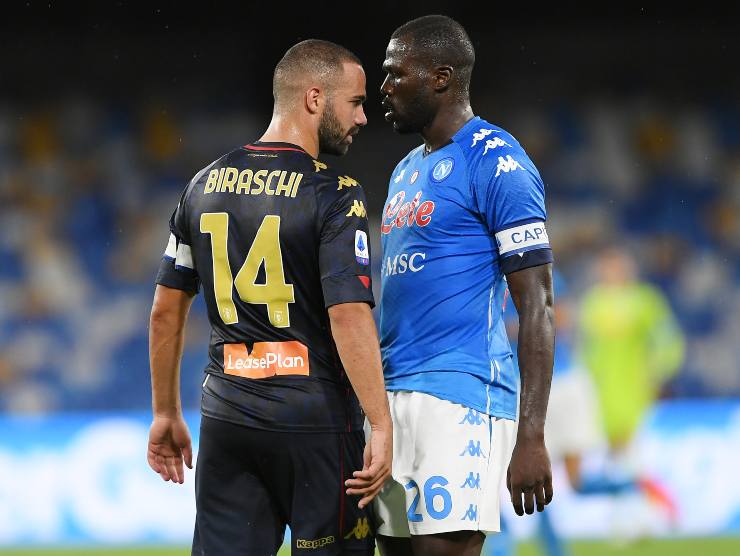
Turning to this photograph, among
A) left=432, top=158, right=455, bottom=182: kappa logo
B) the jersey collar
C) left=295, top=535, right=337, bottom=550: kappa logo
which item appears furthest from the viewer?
left=432, top=158, right=455, bottom=182: kappa logo

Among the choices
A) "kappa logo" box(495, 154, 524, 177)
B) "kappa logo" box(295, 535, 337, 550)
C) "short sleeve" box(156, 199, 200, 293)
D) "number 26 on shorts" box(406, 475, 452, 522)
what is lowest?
"kappa logo" box(295, 535, 337, 550)

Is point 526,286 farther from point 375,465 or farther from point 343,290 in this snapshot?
point 375,465

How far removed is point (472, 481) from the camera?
3.54 meters

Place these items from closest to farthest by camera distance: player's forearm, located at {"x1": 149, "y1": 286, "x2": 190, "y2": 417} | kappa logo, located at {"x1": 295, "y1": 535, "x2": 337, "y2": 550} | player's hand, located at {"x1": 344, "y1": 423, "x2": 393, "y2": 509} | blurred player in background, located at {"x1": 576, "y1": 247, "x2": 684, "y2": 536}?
1. player's hand, located at {"x1": 344, "y1": 423, "x2": 393, "y2": 509}
2. kappa logo, located at {"x1": 295, "y1": 535, "x2": 337, "y2": 550}
3. player's forearm, located at {"x1": 149, "y1": 286, "x2": 190, "y2": 417}
4. blurred player in background, located at {"x1": 576, "y1": 247, "x2": 684, "y2": 536}

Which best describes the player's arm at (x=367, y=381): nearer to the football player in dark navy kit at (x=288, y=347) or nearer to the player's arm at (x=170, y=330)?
the football player in dark navy kit at (x=288, y=347)

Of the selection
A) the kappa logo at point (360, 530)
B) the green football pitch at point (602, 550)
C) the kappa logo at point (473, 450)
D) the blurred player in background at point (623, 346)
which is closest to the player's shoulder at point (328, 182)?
the kappa logo at point (473, 450)

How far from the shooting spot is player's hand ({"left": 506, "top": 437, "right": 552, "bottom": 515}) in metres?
3.38

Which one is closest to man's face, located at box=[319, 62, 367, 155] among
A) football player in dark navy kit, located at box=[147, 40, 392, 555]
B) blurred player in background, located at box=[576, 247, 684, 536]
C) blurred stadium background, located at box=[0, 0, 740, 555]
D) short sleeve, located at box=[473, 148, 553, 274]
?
football player in dark navy kit, located at box=[147, 40, 392, 555]

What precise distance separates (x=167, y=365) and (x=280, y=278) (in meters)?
0.60

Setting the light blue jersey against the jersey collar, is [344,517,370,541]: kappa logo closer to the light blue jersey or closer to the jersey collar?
the light blue jersey

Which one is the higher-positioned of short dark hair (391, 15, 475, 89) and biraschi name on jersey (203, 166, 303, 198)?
short dark hair (391, 15, 475, 89)

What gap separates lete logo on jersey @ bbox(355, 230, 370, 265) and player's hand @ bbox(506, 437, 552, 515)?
71 centimetres

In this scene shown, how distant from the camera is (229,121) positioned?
12859 mm

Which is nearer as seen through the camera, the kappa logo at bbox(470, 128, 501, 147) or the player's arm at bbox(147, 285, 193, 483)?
the kappa logo at bbox(470, 128, 501, 147)
